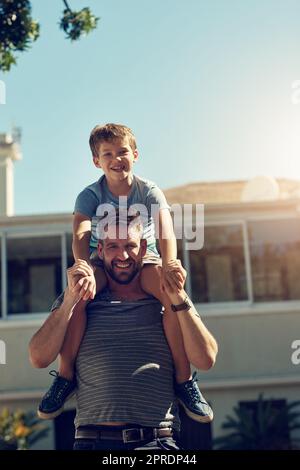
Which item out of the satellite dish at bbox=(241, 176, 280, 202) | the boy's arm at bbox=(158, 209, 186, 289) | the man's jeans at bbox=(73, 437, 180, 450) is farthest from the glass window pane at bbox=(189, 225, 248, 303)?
the man's jeans at bbox=(73, 437, 180, 450)

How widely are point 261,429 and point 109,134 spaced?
11120 mm

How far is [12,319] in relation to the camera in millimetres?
15477

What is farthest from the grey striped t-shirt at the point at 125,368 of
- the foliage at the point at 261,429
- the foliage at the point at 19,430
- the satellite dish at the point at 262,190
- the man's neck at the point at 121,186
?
the satellite dish at the point at 262,190

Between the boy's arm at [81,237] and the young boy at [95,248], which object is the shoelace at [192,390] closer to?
the young boy at [95,248]

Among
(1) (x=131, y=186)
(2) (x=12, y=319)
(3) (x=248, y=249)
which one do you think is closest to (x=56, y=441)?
(2) (x=12, y=319)

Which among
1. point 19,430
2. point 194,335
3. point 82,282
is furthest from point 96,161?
point 19,430

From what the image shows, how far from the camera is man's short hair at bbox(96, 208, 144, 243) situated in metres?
3.65

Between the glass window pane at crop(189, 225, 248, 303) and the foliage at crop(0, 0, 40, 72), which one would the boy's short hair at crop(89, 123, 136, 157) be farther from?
the glass window pane at crop(189, 225, 248, 303)

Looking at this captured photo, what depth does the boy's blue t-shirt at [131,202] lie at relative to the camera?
157 inches

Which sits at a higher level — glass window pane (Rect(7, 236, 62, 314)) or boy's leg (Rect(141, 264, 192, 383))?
glass window pane (Rect(7, 236, 62, 314))

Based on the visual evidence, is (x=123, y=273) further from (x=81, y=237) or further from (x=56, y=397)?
(x=56, y=397)

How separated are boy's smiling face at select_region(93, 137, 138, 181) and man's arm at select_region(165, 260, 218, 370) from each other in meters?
0.71

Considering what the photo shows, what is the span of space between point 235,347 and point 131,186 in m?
11.4

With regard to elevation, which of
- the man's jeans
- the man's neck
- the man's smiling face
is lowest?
the man's jeans
